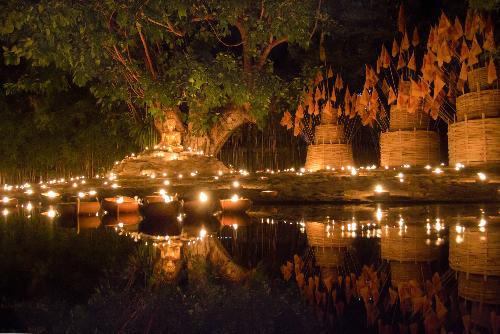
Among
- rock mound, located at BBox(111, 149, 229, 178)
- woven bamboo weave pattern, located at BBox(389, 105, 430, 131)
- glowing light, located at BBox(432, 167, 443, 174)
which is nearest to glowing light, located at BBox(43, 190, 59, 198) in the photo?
rock mound, located at BBox(111, 149, 229, 178)

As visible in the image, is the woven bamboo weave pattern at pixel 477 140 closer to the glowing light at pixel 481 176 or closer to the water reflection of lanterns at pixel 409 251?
the glowing light at pixel 481 176

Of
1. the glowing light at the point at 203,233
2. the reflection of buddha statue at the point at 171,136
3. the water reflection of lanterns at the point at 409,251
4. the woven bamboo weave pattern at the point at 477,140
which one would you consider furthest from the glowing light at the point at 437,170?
the reflection of buddha statue at the point at 171,136

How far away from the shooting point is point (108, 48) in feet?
33.1

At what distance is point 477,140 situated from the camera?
315 inches

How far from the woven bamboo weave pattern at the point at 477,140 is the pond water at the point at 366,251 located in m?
1.71

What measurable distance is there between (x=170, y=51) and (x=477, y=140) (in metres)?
7.05

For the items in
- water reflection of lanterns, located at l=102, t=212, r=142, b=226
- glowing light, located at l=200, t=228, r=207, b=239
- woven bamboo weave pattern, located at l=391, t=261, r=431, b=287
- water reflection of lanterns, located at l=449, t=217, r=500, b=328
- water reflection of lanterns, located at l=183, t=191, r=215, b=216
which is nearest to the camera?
water reflection of lanterns, located at l=449, t=217, r=500, b=328

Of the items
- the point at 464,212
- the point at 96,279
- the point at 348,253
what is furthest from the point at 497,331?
the point at 464,212

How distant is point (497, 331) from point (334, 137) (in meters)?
9.41

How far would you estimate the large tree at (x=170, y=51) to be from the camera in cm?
883

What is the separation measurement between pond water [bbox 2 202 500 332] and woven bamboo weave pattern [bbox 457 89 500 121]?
2.09 meters

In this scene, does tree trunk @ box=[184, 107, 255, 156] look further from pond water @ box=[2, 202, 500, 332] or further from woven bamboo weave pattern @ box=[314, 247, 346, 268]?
woven bamboo weave pattern @ box=[314, 247, 346, 268]

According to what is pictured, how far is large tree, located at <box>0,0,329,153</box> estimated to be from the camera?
29.0 ft

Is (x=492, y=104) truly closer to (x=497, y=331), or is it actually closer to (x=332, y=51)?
(x=332, y=51)
